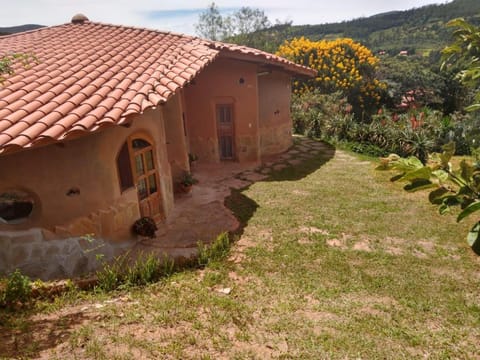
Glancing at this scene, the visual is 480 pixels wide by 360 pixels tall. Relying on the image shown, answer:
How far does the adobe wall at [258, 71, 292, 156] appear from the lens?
15.6 metres

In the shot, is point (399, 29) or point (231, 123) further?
point (399, 29)

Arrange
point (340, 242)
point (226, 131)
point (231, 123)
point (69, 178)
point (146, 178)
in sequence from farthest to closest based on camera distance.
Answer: point (226, 131) → point (231, 123) → point (146, 178) → point (340, 242) → point (69, 178)

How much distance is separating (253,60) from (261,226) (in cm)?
720

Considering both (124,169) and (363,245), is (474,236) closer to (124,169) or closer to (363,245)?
(363,245)

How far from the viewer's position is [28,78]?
7332 mm

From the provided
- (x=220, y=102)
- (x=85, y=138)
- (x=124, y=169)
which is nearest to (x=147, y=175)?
(x=124, y=169)

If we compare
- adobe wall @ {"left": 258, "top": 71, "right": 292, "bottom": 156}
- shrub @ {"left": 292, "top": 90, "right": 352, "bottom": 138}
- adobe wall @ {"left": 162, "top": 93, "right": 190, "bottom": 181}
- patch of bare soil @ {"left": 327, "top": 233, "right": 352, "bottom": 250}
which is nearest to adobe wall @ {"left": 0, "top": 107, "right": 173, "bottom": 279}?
adobe wall @ {"left": 162, "top": 93, "right": 190, "bottom": 181}

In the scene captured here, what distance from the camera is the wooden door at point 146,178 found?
26.6 ft

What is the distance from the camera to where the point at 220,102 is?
14.3m

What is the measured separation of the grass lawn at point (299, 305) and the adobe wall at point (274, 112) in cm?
755

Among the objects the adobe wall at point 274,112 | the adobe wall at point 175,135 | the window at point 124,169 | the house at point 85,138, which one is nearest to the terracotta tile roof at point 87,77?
the house at point 85,138

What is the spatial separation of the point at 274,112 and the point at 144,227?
10.2 meters

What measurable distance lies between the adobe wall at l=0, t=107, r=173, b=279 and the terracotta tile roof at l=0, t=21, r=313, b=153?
2.36 ft

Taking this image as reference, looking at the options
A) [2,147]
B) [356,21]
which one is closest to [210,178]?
[2,147]
